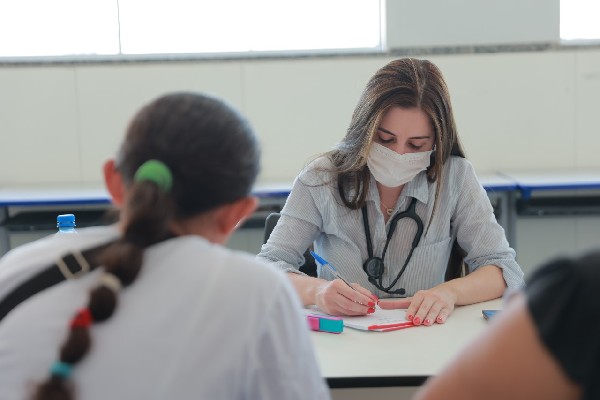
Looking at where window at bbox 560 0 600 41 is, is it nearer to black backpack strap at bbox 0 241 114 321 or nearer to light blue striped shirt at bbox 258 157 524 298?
light blue striped shirt at bbox 258 157 524 298

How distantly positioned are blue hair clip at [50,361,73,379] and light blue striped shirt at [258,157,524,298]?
4.02 ft

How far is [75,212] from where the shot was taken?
363 centimetres

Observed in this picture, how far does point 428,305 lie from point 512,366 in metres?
1.12

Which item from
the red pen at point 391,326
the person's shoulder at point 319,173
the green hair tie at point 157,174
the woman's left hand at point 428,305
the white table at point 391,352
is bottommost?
the white table at point 391,352

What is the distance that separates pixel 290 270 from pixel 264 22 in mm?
2210

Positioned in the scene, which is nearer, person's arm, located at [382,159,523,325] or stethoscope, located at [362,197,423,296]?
person's arm, located at [382,159,523,325]

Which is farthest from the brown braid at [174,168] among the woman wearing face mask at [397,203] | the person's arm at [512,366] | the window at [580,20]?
the window at [580,20]

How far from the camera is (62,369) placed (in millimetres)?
935

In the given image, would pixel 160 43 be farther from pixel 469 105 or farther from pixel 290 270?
pixel 290 270

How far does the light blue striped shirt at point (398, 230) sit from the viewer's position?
2168 millimetres

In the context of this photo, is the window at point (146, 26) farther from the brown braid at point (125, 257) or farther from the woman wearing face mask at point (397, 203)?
the brown braid at point (125, 257)

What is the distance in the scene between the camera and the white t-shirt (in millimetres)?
951

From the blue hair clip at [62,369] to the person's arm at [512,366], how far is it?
467 mm

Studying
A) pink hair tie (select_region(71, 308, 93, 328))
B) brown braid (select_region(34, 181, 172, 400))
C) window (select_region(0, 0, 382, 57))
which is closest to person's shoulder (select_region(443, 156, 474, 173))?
brown braid (select_region(34, 181, 172, 400))
